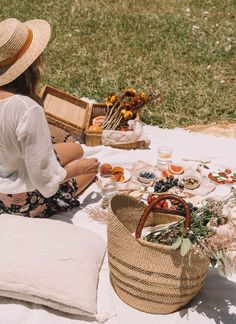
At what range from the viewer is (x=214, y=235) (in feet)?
8.70

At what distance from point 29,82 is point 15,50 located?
0.24 metres

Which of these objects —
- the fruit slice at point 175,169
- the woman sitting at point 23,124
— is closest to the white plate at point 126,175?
the fruit slice at point 175,169

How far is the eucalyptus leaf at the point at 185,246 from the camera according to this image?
2.57 meters

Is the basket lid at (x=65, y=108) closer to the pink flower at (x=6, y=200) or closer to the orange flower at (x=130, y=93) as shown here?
the orange flower at (x=130, y=93)

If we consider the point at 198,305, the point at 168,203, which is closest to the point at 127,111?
the point at 168,203

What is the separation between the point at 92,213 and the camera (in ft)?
12.9

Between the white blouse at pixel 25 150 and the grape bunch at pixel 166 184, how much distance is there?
3.58 ft

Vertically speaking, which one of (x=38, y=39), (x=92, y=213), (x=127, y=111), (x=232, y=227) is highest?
(x=38, y=39)

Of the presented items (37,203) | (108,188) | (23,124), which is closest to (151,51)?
(108,188)

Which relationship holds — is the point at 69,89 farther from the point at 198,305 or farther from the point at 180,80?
the point at 198,305

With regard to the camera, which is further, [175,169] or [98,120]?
[98,120]

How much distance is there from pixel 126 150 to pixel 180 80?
1859 mm

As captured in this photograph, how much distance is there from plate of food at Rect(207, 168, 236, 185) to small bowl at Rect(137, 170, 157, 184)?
532 mm

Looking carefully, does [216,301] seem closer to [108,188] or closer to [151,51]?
[108,188]
